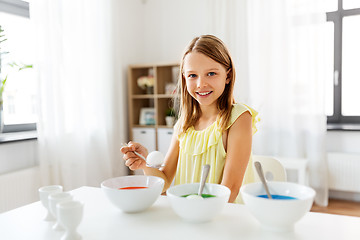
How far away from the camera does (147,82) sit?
3.75 meters

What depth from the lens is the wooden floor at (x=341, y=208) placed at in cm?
304

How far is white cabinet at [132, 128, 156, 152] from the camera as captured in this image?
12.2 feet

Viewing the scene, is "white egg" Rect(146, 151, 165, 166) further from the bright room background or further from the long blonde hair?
the bright room background

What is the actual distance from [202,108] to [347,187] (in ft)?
8.15

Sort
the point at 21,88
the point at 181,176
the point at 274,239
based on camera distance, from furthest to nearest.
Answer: the point at 21,88 → the point at 181,176 → the point at 274,239

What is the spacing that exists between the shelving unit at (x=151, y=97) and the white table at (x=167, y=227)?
2698 mm

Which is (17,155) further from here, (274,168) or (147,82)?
(274,168)

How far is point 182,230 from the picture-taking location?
0.81 m

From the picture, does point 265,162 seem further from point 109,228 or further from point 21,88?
point 21,88

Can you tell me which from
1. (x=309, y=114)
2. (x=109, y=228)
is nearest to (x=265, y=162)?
(x=109, y=228)

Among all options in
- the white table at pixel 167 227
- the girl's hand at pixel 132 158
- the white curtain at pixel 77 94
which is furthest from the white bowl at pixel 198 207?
the white curtain at pixel 77 94

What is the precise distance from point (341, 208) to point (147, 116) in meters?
2.20

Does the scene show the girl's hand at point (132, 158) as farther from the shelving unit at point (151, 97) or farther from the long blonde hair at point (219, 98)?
the shelving unit at point (151, 97)

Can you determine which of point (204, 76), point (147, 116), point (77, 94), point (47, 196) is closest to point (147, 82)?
point (147, 116)
